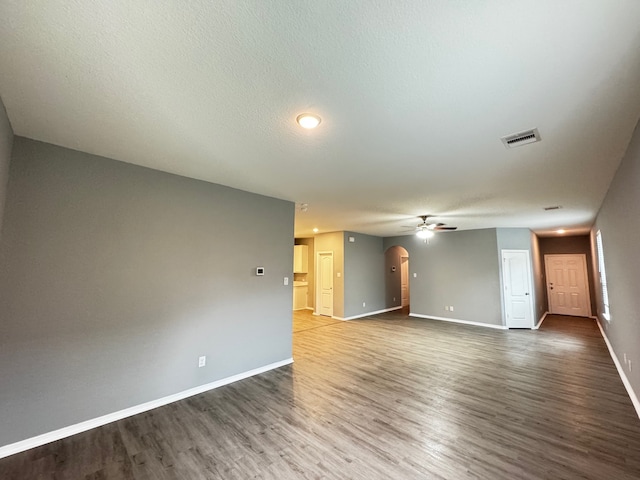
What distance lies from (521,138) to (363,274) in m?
6.51

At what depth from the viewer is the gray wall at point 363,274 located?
797 cm

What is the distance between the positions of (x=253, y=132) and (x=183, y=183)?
165cm

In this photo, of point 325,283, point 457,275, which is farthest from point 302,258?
point 457,275

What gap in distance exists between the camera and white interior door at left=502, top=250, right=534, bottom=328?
6.95m

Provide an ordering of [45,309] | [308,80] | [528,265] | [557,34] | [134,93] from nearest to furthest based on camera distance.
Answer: [557,34] < [308,80] < [134,93] < [45,309] < [528,265]

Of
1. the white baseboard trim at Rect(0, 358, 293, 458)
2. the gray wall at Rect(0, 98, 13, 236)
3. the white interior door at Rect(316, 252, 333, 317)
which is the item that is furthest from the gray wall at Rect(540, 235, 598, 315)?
the gray wall at Rect(0, 98, 13, 236)

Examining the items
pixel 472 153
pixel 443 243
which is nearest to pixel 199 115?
pixel 472 153

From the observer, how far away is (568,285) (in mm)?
8805


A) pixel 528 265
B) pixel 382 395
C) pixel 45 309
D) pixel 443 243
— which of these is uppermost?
pixel 443 243

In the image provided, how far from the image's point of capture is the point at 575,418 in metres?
2.80

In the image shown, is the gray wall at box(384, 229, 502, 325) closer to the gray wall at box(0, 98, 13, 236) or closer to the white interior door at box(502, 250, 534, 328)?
the white interior door at box(502, 250, 534, 328)

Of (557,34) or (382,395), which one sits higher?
(557,34)

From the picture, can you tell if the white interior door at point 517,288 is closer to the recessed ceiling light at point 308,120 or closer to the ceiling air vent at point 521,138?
the ceiling air vent at point 521,138

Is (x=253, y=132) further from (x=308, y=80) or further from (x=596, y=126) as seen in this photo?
(x=596, y=126)
